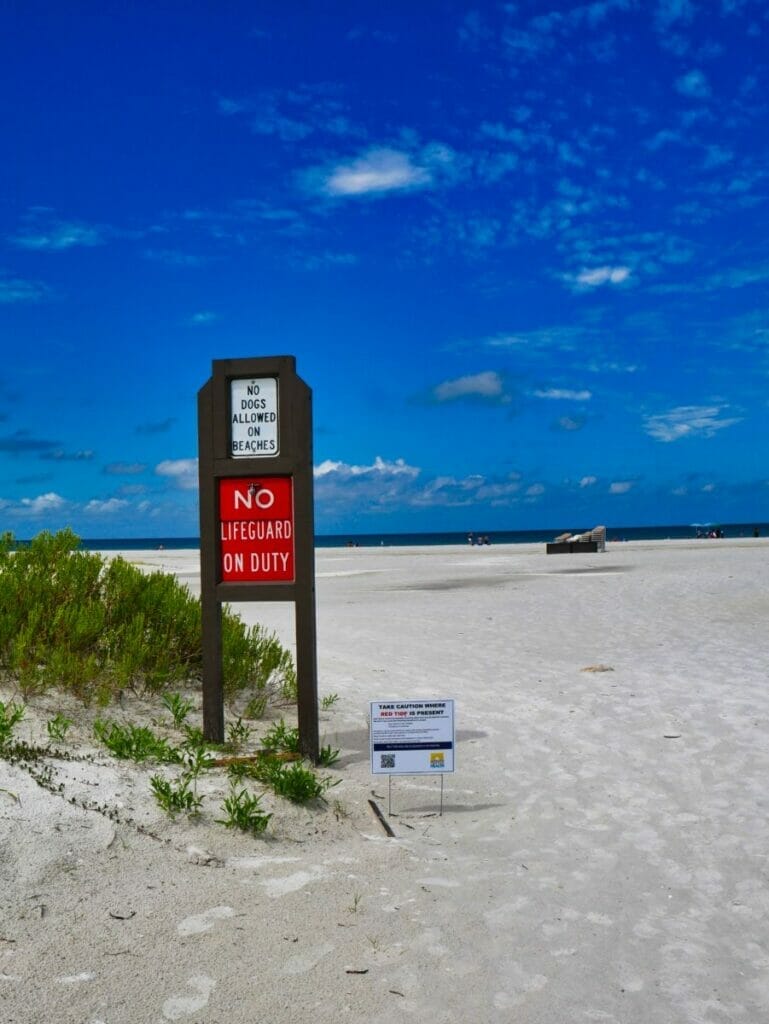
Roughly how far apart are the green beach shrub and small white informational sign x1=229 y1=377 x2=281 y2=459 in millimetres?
1932

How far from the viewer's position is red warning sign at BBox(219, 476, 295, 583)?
6684 millimetres

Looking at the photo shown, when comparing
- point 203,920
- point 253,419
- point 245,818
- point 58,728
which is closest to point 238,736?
point 58,728

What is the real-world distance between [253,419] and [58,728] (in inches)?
103

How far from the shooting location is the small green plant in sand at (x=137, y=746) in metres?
5.91

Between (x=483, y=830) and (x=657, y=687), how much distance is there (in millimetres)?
4925

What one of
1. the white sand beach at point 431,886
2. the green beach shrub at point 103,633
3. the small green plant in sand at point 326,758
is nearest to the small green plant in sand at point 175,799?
the white sand beach at point 431,886

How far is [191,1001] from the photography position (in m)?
3.54

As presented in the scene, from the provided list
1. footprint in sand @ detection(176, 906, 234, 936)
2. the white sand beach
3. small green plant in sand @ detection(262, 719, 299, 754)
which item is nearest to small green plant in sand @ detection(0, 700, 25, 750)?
the white sand beach

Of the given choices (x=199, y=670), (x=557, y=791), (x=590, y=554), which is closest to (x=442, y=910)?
(x=557, y=791)

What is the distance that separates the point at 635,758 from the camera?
7219mm

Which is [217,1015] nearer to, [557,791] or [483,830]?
[483,830]

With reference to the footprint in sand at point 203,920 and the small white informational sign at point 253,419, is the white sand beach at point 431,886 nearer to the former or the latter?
the footprint in sand at point 203,920

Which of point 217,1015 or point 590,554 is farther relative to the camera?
point 590,554

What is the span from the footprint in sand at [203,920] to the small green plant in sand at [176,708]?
2718 mm
